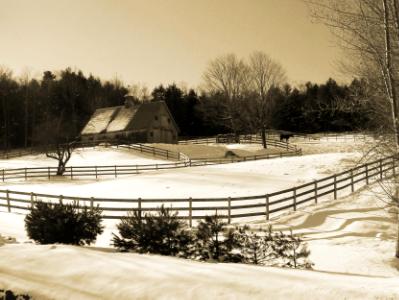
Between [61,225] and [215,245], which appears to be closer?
[215,245]

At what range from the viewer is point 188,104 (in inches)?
3248

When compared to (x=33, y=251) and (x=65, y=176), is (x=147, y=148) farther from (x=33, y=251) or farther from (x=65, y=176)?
(x=33, y=251)

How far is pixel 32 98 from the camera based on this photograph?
73938 mm

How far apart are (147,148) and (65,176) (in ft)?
51.0

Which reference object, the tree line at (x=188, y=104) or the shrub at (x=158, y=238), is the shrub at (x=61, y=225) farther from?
the tree line at (x=188, y=104)

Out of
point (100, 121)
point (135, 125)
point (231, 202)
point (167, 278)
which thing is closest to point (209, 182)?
point (231, 202)

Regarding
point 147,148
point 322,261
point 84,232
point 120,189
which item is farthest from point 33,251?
point 147,148

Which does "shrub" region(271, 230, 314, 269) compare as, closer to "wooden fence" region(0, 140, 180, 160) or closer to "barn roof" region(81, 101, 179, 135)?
"wooden fence" region(0, 140, 180, 160)

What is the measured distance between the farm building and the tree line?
3.81 m

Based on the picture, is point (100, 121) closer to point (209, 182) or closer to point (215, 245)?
point (209, 182)

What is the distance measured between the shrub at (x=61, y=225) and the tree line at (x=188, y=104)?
1760 inches

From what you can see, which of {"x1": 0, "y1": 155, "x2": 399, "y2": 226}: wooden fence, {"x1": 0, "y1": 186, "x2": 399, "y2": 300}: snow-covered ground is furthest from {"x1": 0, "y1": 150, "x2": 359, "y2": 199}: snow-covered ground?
{"x1": 0, "y1": 186, "x2": 399, "y2": 300}: snow-covered ground

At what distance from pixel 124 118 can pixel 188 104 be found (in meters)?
23.4

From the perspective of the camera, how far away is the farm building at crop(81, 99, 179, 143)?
2324 inches
